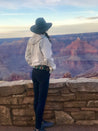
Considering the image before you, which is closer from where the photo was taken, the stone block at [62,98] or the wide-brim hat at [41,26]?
the wide-brim hat at [41,26]

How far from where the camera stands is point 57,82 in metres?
3.51

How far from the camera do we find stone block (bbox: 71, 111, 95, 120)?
11.5 feet

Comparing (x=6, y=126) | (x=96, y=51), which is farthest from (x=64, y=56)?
(x=6, y=126)

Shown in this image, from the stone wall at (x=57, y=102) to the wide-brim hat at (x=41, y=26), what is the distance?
818mm

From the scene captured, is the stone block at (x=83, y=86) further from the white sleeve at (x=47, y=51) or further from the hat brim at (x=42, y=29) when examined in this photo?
the hat brim at (x=42, y=29)

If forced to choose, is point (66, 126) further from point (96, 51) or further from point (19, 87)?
point (96, 51)

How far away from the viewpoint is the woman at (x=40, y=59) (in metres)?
3.11

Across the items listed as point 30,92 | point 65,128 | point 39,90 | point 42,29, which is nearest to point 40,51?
point 42,29

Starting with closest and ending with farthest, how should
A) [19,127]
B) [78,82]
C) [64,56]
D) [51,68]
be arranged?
[51,68], [78,82], [19,127], [64,56]

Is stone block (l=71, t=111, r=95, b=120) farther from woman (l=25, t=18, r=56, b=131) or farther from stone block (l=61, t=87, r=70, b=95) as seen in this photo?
woman (l=25, t=18, r=56, b=131)

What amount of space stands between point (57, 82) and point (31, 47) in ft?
2.19

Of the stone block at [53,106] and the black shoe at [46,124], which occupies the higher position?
the stone block at [53,106]

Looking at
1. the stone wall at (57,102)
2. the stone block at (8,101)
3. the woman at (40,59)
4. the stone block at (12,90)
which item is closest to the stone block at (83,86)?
the stone wall at (57,102)

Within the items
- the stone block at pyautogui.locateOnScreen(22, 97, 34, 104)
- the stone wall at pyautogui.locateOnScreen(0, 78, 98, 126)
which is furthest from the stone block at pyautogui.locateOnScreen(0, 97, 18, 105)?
the stone block at pyautogui.locateOnScreen(22, 97, 34, 104)
